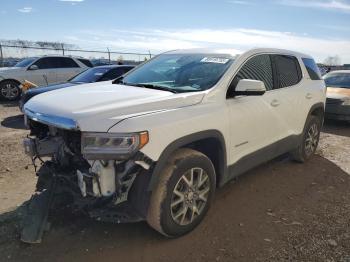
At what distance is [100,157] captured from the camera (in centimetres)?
301

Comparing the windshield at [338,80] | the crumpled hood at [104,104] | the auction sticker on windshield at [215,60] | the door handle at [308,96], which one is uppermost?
the auction sticker on windshield at [215,60]

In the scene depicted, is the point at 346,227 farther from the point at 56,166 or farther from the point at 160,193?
the point at 56,166

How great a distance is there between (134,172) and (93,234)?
3.24 feet

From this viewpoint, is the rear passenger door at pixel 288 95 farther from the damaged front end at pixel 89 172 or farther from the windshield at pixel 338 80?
the windshield at pixel 338 80

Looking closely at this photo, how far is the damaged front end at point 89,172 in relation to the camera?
10.0 ft

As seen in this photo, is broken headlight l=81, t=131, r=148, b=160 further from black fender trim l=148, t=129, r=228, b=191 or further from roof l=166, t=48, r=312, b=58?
roof l=166, t=48, r=312, b=58

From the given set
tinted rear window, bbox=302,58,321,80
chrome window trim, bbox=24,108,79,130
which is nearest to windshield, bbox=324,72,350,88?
tinted rear window, bbox=302,58,321,80

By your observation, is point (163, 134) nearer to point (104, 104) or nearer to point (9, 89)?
point (104, 104)

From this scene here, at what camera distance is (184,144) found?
349 centimetres

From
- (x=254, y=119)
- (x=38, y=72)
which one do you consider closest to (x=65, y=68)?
(x=38, y=72)

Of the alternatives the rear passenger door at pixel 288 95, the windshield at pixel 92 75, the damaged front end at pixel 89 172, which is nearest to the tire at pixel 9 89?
the windshield at pixel 92 75

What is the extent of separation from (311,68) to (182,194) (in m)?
3.70

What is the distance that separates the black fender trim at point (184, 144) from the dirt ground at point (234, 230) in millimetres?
603

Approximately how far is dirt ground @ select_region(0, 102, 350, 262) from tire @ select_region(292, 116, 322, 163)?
56 centimetres
